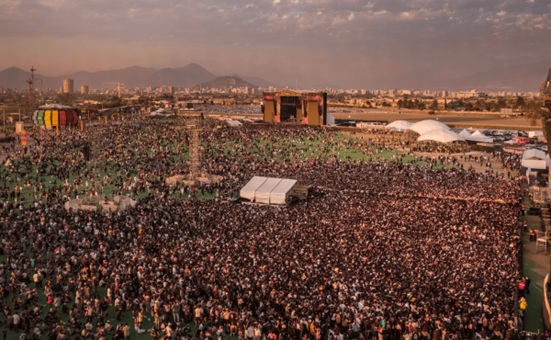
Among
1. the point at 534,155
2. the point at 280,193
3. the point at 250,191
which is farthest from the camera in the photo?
the point at 534,155

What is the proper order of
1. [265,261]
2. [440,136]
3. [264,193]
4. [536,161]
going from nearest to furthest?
[265,261] < [264,193] < [536,161] < [440,136]

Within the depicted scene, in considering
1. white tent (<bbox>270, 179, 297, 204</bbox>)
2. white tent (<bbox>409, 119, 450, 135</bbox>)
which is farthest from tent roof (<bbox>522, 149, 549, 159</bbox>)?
white tent (<bbox>270, 179, 297, 204</bbox>)

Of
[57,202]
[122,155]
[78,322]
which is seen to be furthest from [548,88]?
[122,155]

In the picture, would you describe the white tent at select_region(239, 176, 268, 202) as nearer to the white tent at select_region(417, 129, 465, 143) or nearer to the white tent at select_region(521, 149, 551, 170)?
the white tent at select_region(521, 149, 551, 170)

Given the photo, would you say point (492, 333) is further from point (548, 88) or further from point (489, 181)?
point (489, 181)

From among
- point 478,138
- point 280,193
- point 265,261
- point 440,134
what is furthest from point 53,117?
point 265,261

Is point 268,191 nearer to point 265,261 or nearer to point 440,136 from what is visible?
point 265,261
